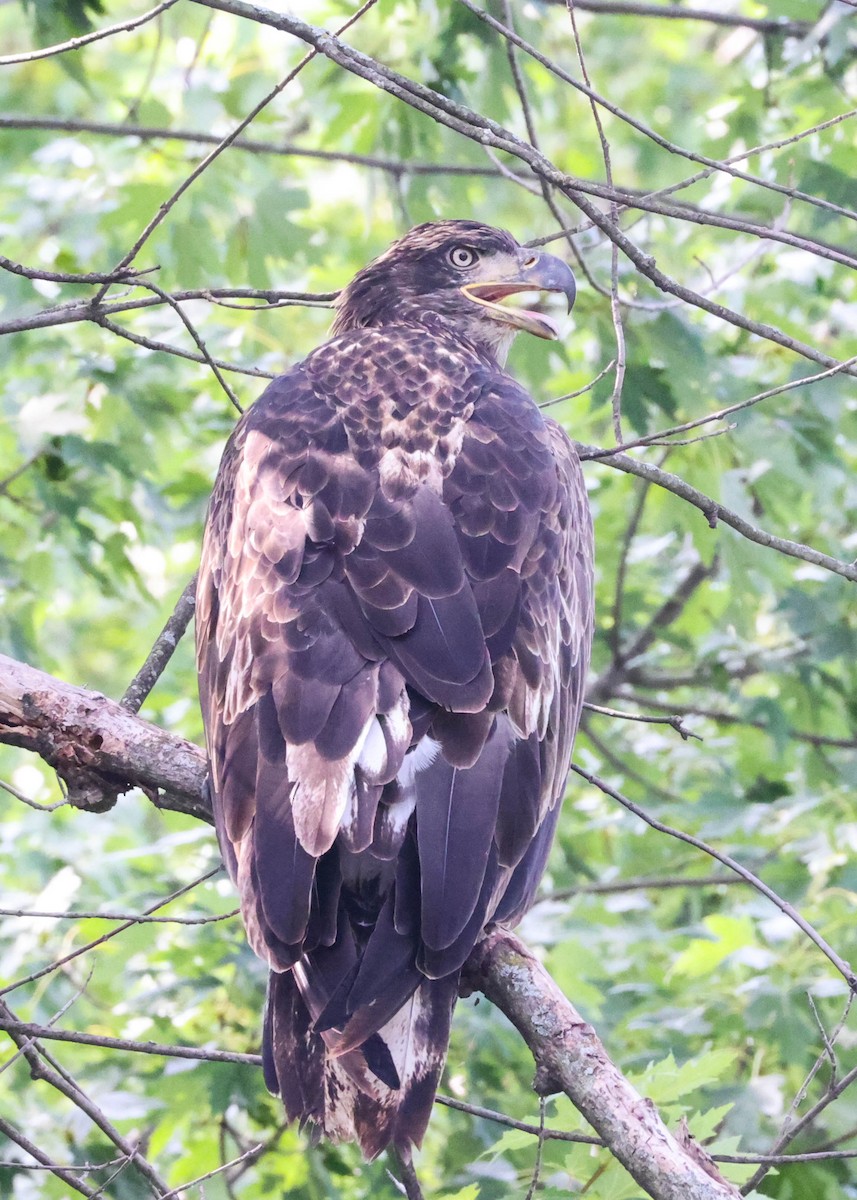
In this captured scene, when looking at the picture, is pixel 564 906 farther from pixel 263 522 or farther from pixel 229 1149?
pixel 263 522

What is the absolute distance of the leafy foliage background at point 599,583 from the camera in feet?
15.7

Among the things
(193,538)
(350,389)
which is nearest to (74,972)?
(193,538)

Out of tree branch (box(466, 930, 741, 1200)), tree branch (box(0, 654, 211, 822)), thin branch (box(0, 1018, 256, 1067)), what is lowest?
tree branch (box(466, 930, 741, 1200))

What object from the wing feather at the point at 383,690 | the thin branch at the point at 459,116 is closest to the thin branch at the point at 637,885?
the wing feather at the point at 383,690

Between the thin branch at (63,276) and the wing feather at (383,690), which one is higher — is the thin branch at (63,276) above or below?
above

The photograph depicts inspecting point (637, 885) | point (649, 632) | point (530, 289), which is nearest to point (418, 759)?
point (530, 289)

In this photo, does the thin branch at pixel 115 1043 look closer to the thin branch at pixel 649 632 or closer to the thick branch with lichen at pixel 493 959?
the thick branch with lichen at pixel 493 959

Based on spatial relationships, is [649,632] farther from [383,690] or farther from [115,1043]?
[115,1043]

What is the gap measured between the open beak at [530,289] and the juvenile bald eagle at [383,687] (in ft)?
1.21

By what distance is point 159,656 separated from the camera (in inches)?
151

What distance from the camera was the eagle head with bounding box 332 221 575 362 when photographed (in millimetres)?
4480

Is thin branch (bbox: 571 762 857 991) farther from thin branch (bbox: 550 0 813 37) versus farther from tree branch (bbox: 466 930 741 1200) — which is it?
thin branch (bbox: 550 0 813 37)

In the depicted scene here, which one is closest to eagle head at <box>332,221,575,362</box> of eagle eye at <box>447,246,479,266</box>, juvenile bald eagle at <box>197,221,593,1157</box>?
eagle eye at <box>447,246,479,266</box>

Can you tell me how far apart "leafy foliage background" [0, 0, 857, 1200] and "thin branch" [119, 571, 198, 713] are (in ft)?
2.07
